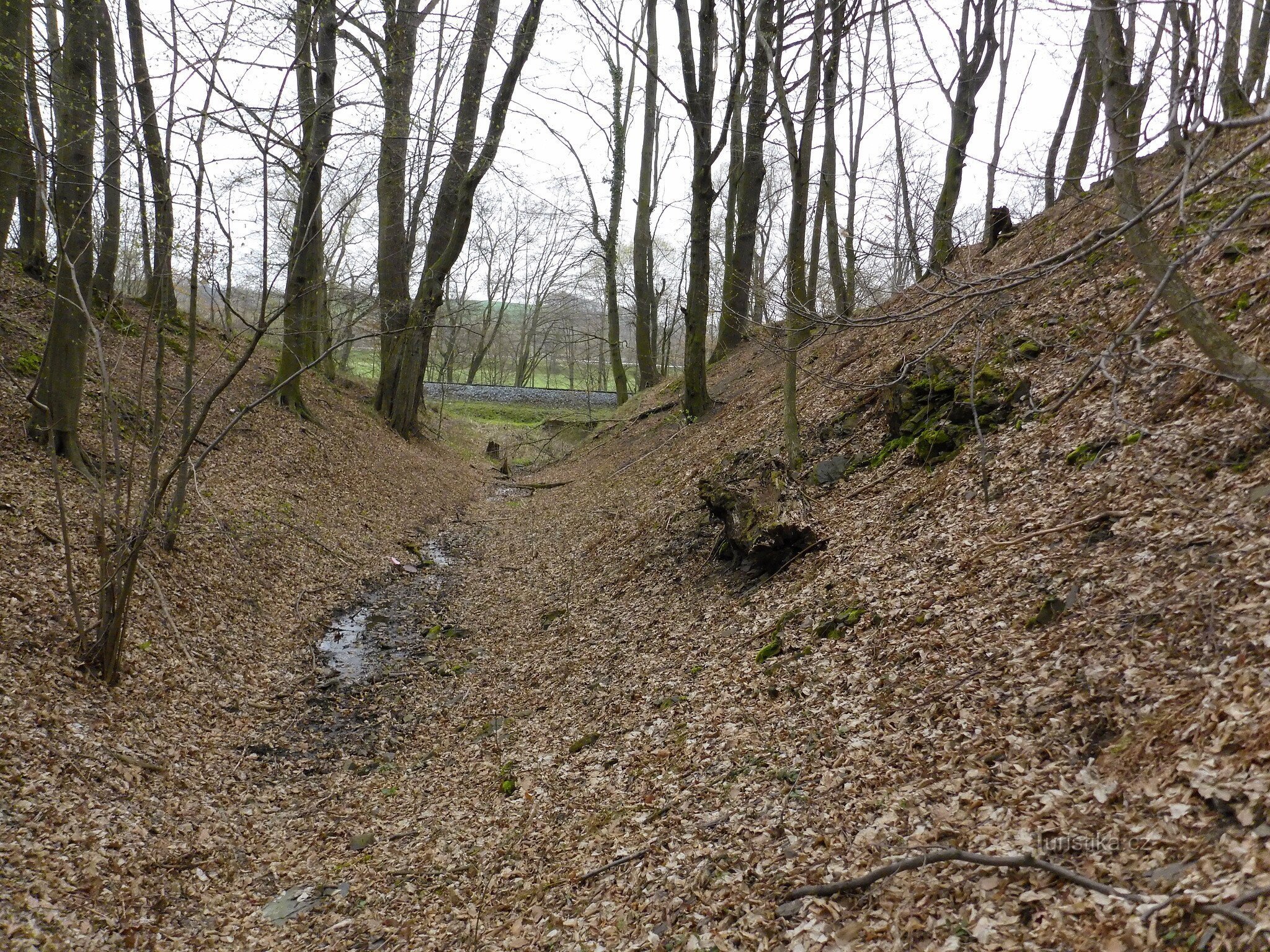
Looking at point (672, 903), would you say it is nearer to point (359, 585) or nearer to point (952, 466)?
point (952, 466)

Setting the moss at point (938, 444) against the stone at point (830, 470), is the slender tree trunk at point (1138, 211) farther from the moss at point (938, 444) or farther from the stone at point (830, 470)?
the stone at point (830, 470)

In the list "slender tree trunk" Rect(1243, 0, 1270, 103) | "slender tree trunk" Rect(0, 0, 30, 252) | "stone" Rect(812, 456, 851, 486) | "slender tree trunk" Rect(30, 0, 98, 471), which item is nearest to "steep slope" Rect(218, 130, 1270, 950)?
"stone" Rect(812, 456, 851, 486)

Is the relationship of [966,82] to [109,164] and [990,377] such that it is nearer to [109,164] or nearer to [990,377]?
[990,377]

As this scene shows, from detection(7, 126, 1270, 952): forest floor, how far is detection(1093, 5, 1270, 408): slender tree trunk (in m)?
0.24

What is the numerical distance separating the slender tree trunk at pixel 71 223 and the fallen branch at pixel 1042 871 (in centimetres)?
860

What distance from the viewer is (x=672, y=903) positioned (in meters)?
3.95

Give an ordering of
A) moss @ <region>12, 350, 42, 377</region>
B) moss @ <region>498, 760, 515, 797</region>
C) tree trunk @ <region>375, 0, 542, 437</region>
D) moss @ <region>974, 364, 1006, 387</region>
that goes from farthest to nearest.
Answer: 1. tree trunk @ <region>375, 0, 542, 437</region>
2. moss @ <region>12, 350, 42, 377</region>
3. moss @ <region>974, 364, 1006, 387</region>
4. moss @ <region>498, 760, 515, 797</region>

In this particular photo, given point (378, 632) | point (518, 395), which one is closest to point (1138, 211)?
point (378, 632)

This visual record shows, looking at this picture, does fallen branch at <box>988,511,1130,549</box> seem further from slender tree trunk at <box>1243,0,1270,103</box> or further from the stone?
slender tree trunk at <box>1243,0,1270,103</box>

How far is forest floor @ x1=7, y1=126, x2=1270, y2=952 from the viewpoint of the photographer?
3.45 metres

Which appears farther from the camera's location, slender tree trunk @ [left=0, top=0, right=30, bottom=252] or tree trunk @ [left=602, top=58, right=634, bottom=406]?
tree trunk @ [left=602, top=58, right=634, bottom=406]

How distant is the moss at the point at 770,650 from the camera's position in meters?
6.24

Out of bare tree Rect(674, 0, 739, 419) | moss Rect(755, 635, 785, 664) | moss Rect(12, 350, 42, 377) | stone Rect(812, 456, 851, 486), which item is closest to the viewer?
moss Rect(755, 635, 785, 664)

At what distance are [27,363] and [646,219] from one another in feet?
55.8
